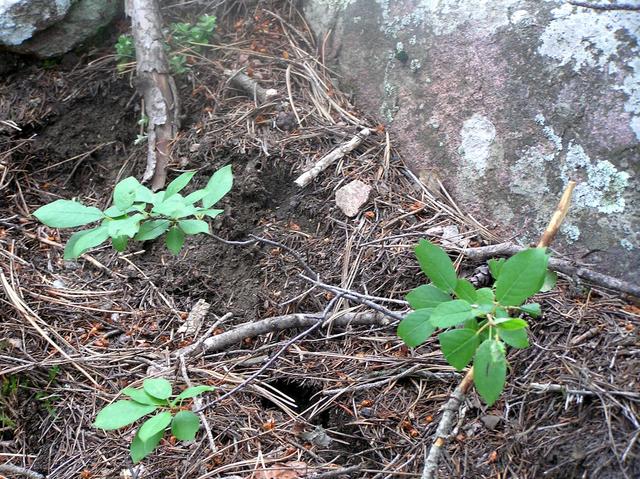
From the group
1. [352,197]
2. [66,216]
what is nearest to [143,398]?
[66,216]

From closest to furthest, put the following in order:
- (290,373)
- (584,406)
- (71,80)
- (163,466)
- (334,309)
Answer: (584,406), (163,466), (290,373), (334,309), (71,80)

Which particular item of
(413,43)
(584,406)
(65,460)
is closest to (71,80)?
(413,43)

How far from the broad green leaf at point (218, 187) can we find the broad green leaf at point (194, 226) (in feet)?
0.20

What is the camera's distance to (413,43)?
8.61ft

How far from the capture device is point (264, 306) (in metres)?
2.25

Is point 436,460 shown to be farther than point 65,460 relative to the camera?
No

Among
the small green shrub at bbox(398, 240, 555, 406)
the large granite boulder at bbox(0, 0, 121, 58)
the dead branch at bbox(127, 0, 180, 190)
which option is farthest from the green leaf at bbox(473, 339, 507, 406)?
the large granite boulder at bbox(0, 0, 121, 58)

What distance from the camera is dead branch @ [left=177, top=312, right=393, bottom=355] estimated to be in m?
2.10

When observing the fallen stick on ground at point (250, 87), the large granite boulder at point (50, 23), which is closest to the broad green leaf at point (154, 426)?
the fallen stick on ground at point (250, 87)

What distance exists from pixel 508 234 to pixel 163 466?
1471 millimetres

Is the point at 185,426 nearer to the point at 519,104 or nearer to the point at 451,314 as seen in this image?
the point at 451,314

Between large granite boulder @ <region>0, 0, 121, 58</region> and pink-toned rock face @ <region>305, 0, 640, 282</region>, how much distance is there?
54.5 inches

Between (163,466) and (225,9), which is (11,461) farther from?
(225,9)

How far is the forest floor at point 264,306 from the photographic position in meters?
1.74
